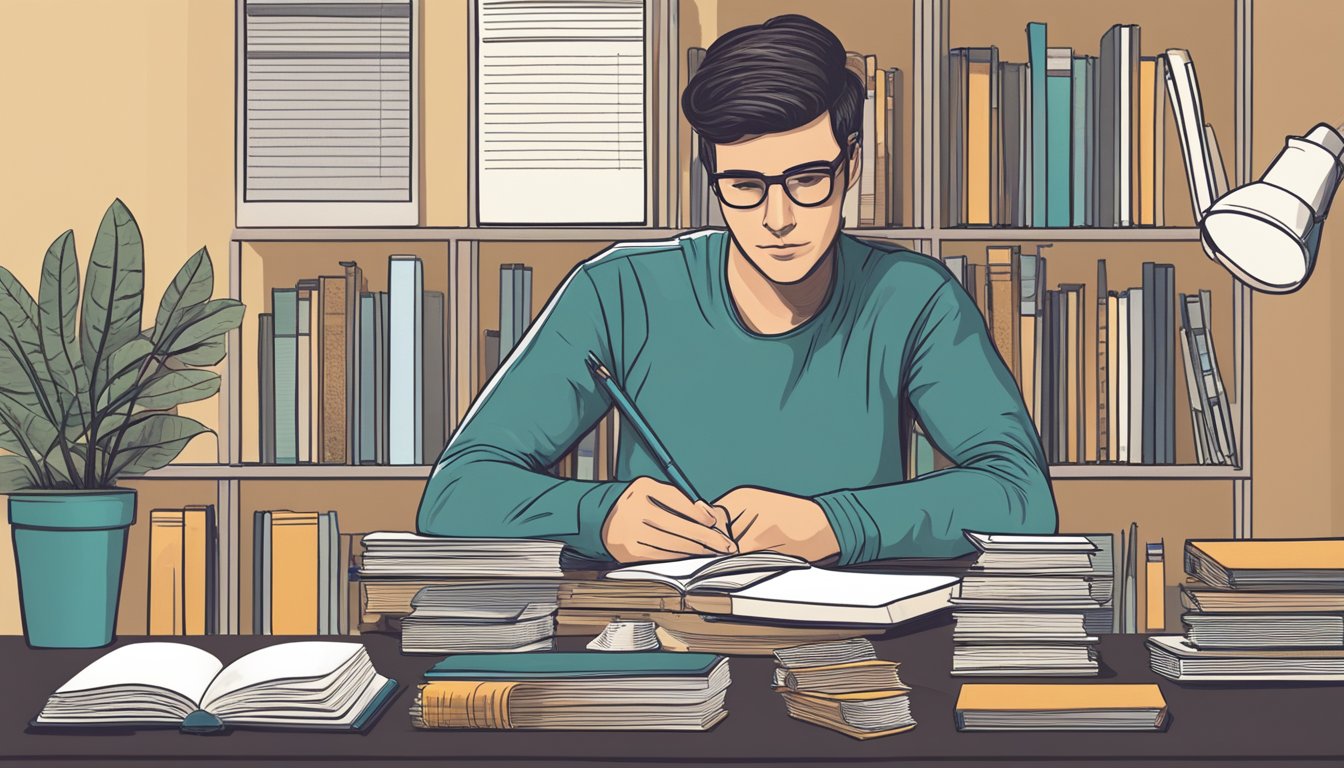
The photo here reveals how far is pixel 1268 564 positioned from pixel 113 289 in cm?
165

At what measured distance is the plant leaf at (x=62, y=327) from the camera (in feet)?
5.80

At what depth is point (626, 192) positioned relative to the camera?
7.76 ft

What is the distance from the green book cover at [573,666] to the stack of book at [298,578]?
143 centimetres

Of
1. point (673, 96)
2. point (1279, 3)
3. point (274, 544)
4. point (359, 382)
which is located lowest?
point (274, 544)

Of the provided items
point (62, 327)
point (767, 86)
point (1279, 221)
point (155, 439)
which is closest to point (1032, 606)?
point (1279, 221)

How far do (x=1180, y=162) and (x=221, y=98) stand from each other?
2.08m

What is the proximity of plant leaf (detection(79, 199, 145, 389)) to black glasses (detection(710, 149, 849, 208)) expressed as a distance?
927 mm

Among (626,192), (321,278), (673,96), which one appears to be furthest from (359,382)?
(673,96)

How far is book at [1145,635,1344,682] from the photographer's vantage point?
3.65ft

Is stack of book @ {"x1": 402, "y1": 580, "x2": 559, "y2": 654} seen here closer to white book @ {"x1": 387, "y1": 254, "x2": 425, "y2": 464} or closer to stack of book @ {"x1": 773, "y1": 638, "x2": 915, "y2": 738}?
stack of book @ {"x1": 773, "y1": 638, "x2": 915, "y2": 738}

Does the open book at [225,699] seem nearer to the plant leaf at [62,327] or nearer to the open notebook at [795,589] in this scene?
the open notebook at [795,589]

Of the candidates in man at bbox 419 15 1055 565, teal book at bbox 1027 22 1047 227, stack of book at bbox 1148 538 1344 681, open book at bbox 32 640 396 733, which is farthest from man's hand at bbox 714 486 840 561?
teal book at bbox 1027 22 1047 227

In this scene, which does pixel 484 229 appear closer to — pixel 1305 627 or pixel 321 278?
pixel 321 278

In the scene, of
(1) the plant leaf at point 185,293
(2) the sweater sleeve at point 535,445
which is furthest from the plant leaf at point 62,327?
(2) the sweater sleeve at point 535,445
